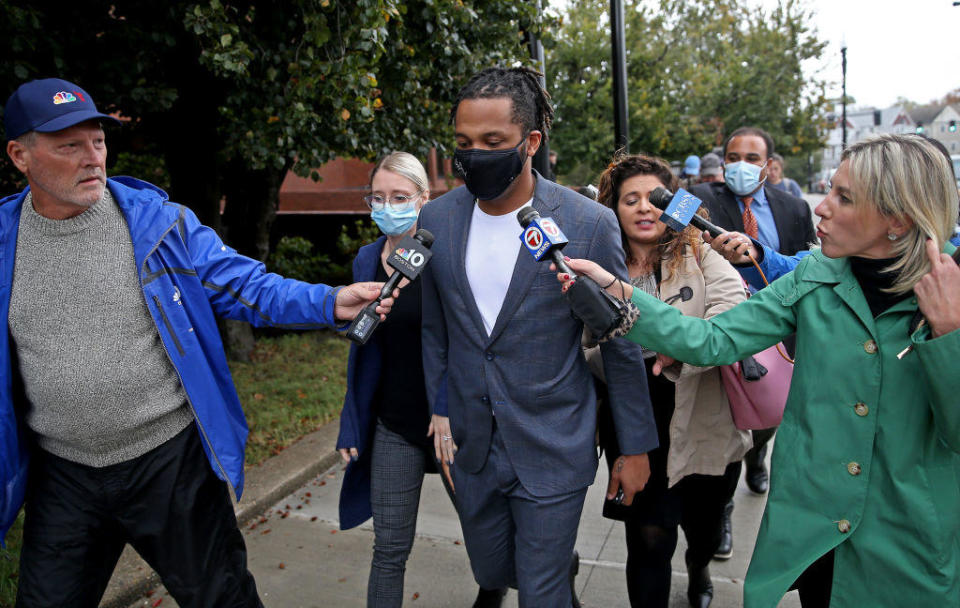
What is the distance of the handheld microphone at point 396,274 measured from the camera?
2.19m

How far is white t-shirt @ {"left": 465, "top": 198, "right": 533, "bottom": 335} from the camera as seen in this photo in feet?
8.25

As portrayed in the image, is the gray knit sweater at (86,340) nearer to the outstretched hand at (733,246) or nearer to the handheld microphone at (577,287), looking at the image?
the handheld microphone at (577,287)

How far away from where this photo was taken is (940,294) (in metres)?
1.85

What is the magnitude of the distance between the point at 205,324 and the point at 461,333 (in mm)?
898

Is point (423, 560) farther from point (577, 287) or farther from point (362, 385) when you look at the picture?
point (577, 287)

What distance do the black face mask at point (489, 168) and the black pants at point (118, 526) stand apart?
1320 mm

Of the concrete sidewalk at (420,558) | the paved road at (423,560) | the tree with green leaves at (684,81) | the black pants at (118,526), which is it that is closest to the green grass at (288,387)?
the concrete sidewalk at (420,558)

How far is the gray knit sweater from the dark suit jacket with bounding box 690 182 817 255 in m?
3.02

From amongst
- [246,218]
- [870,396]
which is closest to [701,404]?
[870,396]

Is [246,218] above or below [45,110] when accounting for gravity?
below

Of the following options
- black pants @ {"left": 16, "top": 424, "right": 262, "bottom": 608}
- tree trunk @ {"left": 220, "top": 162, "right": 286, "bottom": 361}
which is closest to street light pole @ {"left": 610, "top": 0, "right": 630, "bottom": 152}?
tree trunk @ {"left": 220, "top": 162, "right": 286, "bottom": 361}

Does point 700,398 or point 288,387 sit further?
point 288,387

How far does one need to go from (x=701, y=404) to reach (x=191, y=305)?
6.43 feet

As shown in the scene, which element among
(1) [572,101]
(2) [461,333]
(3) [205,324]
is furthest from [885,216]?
(1) [572,101]
